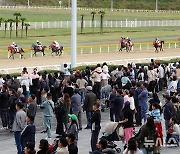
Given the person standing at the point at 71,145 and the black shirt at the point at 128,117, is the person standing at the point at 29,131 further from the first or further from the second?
the black shirt at the point at 128,117

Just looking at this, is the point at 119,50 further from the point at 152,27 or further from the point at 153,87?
the point at 152,27

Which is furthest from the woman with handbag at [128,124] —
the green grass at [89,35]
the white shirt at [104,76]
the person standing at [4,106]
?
the green grass at [89,35]

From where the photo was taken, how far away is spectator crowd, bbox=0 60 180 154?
1386 centimetres

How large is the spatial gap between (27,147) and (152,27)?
67.1 meters

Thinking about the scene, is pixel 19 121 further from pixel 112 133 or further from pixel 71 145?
pixel 71 145

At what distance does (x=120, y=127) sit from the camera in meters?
16.2

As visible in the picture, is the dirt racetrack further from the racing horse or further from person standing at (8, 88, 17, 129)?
person standing at (8, 88, 17, 129)

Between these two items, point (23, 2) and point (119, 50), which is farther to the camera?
point (23, 2)

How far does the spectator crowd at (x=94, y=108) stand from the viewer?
45.5ft

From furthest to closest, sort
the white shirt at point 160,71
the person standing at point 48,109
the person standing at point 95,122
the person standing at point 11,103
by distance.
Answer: the white shirt at point 160,71 → the person standing at point 11,103 → the person standing at point 48,109 → the person standing at point 95,122

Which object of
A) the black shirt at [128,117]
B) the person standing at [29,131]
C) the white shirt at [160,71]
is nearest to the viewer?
the person standing at [29,131]

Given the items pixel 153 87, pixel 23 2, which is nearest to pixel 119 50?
pixel 153 87

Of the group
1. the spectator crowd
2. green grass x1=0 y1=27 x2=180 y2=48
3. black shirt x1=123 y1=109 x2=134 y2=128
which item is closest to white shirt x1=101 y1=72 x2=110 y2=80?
the spectator crowd

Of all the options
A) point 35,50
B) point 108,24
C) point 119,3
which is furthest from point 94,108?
point 119,3
